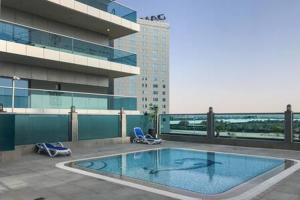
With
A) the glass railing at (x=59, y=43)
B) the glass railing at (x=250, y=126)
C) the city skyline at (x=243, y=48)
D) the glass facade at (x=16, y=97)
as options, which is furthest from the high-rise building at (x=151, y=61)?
the glass facade at (x=16, y=97)

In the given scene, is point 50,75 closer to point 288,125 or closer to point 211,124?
point 211,124

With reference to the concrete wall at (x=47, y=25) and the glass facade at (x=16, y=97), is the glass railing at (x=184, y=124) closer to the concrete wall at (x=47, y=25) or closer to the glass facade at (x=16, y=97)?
the concrete wall at (x=47, y=25)

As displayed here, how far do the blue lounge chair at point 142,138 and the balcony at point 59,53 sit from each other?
16.0ft

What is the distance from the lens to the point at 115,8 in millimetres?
24453

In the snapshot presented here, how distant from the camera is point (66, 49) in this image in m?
20.5

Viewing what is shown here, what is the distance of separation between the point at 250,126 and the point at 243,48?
9303mm

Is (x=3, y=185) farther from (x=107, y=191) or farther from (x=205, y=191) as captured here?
(x=205, y=191)

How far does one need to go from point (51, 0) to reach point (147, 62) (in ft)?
408

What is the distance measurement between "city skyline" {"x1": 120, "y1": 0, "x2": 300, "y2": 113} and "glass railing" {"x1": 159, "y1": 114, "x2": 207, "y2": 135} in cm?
109

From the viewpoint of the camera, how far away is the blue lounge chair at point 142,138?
22.4 metres

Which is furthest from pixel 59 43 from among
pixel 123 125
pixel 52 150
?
pixel 52 150

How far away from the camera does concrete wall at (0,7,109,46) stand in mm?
19634

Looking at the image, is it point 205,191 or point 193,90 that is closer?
point 205,191

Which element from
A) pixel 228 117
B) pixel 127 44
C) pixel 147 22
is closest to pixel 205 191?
pixel 228 117
